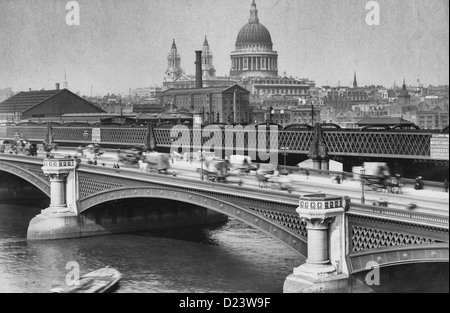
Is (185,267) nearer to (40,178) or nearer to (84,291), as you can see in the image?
(84,291)

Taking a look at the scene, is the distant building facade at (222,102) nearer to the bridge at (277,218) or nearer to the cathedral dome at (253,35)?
the cathedral dome at (253,35)

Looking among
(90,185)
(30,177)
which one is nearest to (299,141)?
(90,185)

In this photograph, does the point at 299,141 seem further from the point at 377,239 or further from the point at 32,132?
the point at 32,132

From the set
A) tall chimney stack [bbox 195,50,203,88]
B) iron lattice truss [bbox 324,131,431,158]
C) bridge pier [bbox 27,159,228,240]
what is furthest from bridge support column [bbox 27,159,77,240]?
tall chimney stack [bbox 195,50,203,88]

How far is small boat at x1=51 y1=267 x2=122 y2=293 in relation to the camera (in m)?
34.5

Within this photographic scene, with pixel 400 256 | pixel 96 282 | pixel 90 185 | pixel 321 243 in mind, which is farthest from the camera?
pixel 90 185

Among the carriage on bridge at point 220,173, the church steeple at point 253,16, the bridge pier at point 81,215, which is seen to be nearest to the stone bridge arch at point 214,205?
the bridge pier at point 81,215

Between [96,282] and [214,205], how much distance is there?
622 cm

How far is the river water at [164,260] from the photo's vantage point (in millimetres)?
36188

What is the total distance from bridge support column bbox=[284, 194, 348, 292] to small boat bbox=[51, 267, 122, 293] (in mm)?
9371

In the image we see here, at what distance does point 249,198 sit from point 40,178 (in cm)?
2451

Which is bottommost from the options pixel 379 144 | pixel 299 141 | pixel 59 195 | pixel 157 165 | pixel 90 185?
pixel 59 195

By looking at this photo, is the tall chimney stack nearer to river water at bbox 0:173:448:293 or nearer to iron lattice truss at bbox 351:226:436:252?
river water at bbox 0:173:448:293

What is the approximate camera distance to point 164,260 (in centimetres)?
4156
